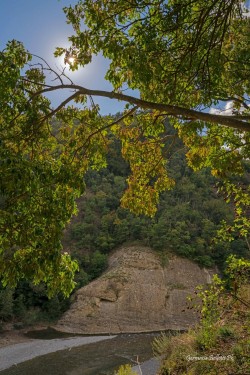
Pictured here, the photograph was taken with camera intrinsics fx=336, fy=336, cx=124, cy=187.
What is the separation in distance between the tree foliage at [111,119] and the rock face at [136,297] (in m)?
17.8

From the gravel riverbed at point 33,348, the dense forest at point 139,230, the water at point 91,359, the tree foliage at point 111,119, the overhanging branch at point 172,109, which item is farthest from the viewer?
the dense forest at point 139,230

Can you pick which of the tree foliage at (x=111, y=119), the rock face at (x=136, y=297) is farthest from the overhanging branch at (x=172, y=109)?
the rock face at (x=136, y=297)

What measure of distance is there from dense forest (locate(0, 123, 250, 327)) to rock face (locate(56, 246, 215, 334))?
1.11m

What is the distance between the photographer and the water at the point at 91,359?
13773 mm

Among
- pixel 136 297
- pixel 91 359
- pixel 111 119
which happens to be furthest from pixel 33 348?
pixel 111 119

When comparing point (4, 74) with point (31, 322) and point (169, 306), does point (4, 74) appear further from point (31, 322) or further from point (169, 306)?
point (169, 306)

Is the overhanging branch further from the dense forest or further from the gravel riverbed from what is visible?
the dense forest

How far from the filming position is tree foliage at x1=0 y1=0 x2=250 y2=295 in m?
3.93

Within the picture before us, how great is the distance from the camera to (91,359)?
51.8 ft

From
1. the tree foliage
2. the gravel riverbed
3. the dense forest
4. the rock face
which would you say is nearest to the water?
the gravel riverbed

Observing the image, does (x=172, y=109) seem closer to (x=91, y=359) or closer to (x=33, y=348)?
(x=91, y=359)

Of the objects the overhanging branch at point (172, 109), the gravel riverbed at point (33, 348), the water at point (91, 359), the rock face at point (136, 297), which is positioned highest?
the overhanging branch at point (172, 109)

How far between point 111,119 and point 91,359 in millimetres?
13389

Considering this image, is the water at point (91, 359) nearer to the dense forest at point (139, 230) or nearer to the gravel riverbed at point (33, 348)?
the gravel riverbed at point (33, 348)
